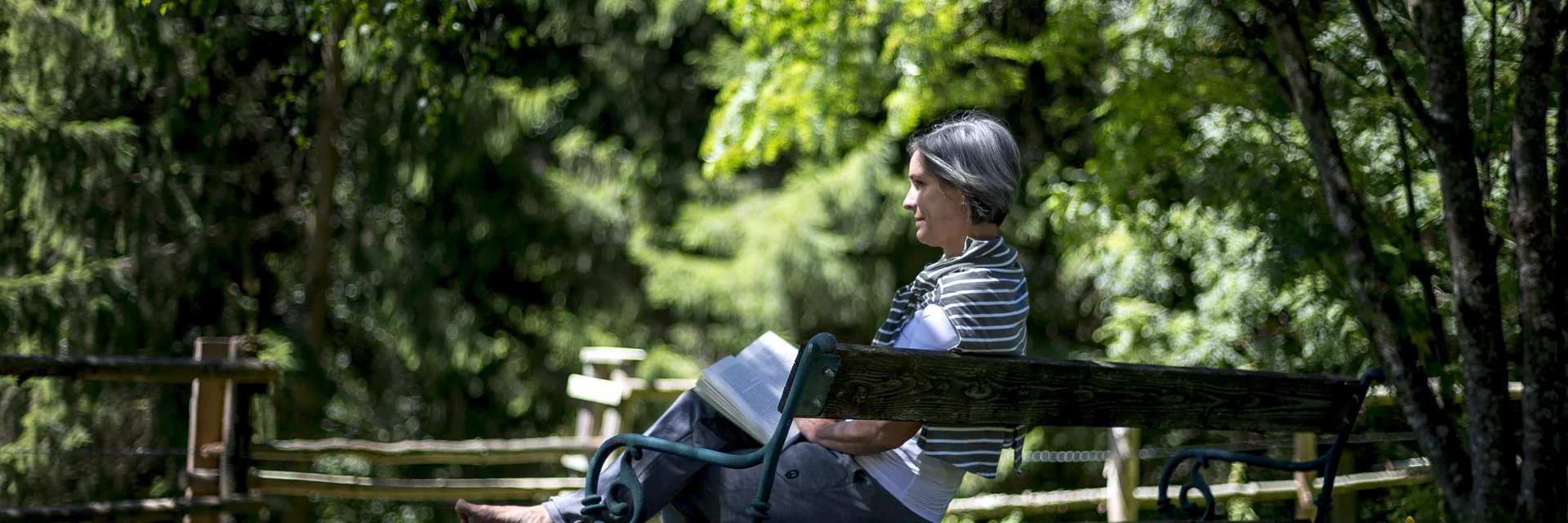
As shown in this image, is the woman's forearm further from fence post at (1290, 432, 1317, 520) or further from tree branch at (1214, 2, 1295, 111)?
fence post at (1290, 432, 1317, 520)

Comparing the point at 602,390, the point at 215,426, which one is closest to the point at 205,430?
the point at 215,426

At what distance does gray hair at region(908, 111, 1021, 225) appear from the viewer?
7.68 ft

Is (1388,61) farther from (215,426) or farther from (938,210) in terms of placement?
(215,426)

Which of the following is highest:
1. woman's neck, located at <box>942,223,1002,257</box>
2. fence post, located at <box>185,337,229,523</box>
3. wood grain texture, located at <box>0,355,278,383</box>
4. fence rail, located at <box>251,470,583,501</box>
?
woman's neck, located at <box>942,223,1002,257</box>

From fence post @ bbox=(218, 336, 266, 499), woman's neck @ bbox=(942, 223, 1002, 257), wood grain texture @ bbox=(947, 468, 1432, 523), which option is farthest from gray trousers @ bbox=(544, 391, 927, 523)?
fence post @ bbox=(218, 336, 266, 499)

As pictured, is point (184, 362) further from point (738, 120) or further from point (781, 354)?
point (738, 120)

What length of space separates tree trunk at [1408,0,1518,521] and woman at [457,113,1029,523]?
3.64 ft

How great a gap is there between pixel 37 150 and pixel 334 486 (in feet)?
10.5

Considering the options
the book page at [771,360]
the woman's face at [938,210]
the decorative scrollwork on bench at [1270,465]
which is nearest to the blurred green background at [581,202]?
the decorative scrollwork on bench at [1270,465]

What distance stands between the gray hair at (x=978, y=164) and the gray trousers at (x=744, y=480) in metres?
0.54

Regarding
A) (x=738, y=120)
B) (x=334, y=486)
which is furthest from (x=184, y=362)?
(x=738, y=120)

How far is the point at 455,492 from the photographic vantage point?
6066 millimetres

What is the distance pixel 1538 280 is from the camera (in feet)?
8.92

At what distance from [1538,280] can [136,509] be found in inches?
154
